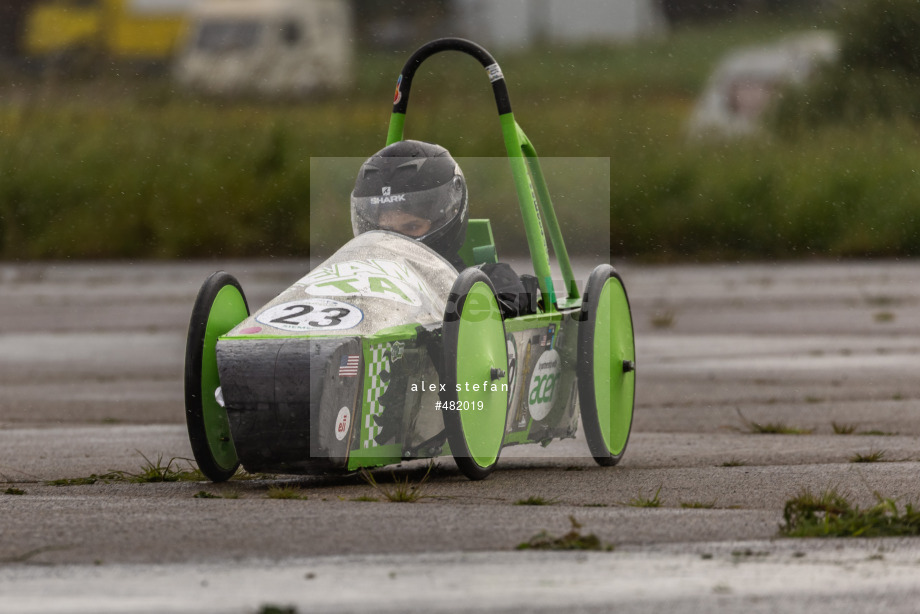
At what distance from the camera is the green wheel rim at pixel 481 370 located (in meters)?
5.98

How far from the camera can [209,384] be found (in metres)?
6.16

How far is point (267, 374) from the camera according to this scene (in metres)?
5.67

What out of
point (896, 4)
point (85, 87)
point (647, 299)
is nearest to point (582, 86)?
point (896, 4)

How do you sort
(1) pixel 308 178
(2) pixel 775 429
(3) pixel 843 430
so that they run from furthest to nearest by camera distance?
1. (1) pixel 308 178
2. (2) pixel 775 429
3. (3) pixel 843 430

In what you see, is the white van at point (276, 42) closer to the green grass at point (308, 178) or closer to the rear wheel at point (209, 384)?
the green grass at point (308, 178)

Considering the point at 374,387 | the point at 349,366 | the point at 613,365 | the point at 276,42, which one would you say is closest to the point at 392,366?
the point at 374,387

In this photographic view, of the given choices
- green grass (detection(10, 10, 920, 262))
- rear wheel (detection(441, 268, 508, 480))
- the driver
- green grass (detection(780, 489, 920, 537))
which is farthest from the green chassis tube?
green grass (detection(10, 10, 920, 262))

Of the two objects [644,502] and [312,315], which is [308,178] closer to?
[312,315]

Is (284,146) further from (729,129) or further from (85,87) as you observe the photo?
(729,129)

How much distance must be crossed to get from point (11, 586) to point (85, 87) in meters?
24.0

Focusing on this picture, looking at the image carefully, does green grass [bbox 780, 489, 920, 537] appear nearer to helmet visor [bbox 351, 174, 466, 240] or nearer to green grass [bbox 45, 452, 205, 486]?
helmet visor [bbox 351, 174, 466, 240]

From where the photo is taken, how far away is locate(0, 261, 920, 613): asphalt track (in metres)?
4.21

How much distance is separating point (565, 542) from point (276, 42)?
31.3 metres

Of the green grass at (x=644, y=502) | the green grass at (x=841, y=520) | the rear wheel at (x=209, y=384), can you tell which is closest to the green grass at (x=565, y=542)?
the green grass at (x=841, y=520)
